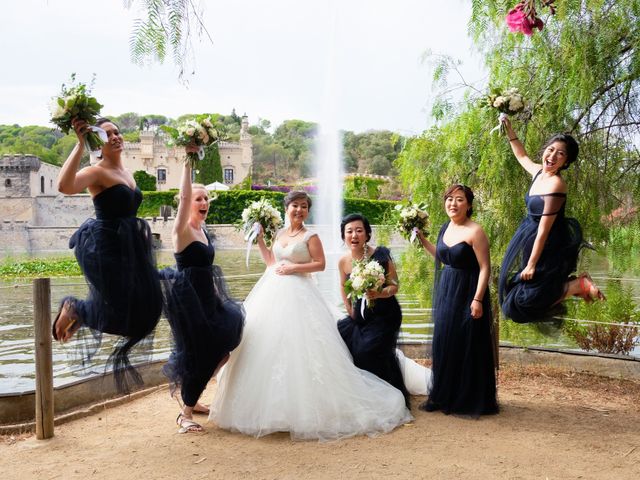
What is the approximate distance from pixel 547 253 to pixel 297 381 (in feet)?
6.58

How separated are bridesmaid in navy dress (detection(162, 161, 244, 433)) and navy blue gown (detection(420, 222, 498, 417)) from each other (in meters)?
1.71

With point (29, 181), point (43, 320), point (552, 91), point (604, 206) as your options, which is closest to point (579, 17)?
point (552, 91)

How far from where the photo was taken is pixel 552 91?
562 centimetres

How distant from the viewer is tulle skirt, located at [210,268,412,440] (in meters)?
4.51

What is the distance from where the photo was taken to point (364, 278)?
4910 mm

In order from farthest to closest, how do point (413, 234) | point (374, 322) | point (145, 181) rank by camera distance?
point (145, 181) < point (413, 234) < point (374, 322)

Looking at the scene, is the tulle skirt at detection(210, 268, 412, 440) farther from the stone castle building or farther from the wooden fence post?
the stone castle building

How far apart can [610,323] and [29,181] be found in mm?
53053

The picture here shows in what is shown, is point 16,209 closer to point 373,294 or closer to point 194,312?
point 194,312

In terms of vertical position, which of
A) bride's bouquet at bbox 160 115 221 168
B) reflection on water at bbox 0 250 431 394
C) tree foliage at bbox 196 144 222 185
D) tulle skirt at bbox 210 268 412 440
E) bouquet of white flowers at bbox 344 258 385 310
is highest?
tree foliage at bbox 196 144 222 185

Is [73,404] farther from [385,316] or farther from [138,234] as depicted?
[385,316]

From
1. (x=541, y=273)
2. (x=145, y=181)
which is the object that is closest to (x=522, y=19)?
(x=541, y=273)

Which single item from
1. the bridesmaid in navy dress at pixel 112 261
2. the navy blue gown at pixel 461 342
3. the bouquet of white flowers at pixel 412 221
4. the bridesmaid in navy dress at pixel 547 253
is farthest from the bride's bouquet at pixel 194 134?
the bridesmaid in navy dress at pixel 547 253

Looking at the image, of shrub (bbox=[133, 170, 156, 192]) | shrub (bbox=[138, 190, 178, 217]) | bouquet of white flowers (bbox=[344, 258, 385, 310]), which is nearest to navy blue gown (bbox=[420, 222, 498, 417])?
bouquet of white flowers (bbox=[344, 258, 385, 310])
